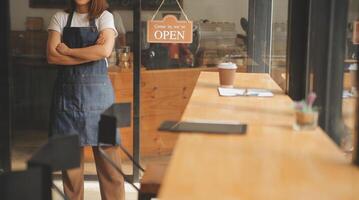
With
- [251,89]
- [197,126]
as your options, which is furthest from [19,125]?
[197,126]

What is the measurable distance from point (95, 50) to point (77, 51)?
101 mm

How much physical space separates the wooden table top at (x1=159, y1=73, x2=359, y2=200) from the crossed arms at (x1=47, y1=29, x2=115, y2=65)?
1.26 metres

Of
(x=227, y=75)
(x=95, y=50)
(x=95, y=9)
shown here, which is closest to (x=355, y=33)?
(x=227, y=75)

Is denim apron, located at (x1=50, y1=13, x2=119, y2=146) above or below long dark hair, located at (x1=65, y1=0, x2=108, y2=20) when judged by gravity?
below

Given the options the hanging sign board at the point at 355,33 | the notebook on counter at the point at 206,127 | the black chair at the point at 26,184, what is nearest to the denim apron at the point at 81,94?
the notebook on counter at the point at 206,127

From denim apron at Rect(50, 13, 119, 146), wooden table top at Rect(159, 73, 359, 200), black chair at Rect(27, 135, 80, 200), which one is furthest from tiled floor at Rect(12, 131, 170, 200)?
black chair at Rect(27, 135, 80, 200)

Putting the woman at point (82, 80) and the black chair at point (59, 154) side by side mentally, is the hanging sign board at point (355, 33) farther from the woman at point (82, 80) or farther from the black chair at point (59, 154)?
the woman at point (82, 80)

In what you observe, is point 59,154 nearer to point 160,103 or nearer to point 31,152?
point 160,103

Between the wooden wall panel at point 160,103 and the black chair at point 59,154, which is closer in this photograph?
the black chair at point 59,154

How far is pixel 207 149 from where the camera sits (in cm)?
161

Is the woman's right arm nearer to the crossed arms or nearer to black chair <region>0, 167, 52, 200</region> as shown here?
A: the crossed arms

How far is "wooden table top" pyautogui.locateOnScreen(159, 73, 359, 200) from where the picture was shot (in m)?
1.23

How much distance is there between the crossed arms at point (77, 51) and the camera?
325 centimetres

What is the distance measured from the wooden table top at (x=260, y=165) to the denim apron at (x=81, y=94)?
1.27 meters
